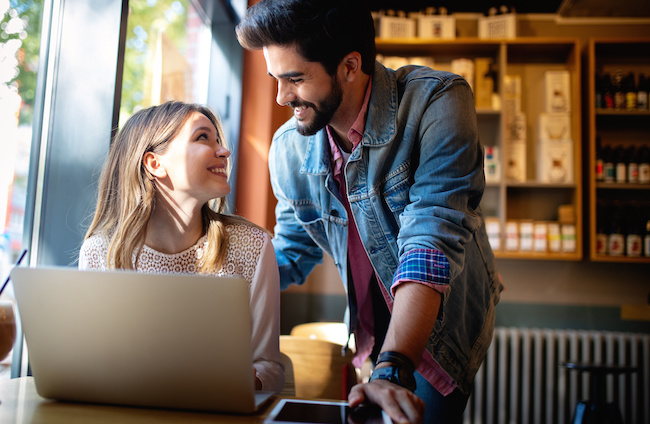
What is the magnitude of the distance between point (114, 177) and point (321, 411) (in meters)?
1.00

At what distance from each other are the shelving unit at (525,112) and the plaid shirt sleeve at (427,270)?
247 cm

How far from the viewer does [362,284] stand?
5.05 ft

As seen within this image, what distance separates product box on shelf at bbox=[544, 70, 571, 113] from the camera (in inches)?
137

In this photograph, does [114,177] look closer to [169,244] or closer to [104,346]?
[169,244]

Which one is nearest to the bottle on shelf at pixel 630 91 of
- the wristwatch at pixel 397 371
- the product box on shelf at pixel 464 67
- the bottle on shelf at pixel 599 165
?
the bottle on shelf at pixel 599 165

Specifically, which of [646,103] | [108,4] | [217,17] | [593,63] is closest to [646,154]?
[646,103]

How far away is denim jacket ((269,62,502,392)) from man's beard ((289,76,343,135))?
3.5 inches

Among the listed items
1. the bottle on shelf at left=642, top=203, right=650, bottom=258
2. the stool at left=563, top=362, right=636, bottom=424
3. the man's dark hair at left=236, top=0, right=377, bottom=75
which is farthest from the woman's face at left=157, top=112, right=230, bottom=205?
the bottle on shelf at left=642, top=203, right=650, bottom=258

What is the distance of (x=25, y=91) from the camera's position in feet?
4.81

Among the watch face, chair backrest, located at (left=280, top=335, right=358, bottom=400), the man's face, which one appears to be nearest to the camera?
the watch face

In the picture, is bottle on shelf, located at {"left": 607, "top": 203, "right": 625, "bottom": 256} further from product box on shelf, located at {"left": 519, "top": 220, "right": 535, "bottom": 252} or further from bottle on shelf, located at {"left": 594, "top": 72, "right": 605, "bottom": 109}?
bottle on shelf, located at {"left": 594, "top": 72, "right": 605, "bottom": 109}

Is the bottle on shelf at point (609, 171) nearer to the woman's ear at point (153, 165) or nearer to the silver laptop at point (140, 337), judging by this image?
the woman's ear at point (153, 165)

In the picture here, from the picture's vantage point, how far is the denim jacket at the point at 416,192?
1.16 metres

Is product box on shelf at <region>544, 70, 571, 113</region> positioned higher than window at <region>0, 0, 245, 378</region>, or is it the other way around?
product box on shelf at <region>544, 70, 571, 113</region>
